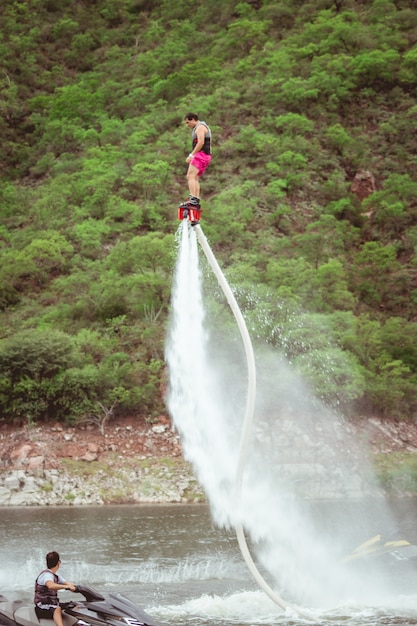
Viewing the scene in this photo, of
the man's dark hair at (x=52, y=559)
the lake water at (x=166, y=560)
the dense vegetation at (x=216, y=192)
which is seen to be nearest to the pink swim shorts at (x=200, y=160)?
the man's dark hair at (x=52, y=559)

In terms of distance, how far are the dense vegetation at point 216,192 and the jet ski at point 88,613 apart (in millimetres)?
29206

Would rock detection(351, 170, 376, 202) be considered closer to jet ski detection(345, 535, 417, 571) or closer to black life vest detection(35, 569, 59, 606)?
jet ski detection(345, 535, 417, 571)

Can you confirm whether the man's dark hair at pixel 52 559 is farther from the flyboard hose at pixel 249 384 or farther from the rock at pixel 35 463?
the rock at pixel 35 463

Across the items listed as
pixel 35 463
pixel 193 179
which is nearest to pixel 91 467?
pixel 35 463

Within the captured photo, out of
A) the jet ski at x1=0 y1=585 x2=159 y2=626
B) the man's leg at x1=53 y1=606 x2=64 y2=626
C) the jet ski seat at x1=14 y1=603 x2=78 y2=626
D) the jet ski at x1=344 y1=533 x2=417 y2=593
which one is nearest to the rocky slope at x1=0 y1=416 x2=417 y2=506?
the jet ski at x1=344 y1=533 x2=417 y2=593

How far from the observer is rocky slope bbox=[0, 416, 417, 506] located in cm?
3800

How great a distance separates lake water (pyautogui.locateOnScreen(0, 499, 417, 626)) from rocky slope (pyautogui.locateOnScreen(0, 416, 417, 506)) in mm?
1816

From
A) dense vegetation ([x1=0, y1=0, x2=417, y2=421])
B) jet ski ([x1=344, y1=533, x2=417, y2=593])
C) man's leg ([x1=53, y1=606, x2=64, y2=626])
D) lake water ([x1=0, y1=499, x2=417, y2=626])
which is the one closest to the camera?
man's leg ([x1=53, y1=606, x2=64, y2=626])

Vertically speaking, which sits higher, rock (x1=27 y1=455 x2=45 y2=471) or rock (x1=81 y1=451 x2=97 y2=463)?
rock (x1=81 y1=451 x2=97 y2=463)

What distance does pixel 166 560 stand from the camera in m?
23.6

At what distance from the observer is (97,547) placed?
84.7 ft

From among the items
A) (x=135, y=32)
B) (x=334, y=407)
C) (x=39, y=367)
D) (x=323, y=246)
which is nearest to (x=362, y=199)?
(x=323, y=246)

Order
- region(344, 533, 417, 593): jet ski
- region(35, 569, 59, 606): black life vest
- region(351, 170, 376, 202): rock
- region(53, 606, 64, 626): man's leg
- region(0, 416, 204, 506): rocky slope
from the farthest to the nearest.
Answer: region(351, 170, 376, 202): rock < region(0, 416, 204, 506): rocky slope < region(344, 533, 417, 593): jet ski < region(35, 569, 59, 606): black life vest < region(53, 606, 64, 626): man's leg

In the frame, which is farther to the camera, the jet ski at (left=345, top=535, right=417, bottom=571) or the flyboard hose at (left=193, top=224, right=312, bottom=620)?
the jet ski at (left=345, top=535, right=417, bottom=571)
